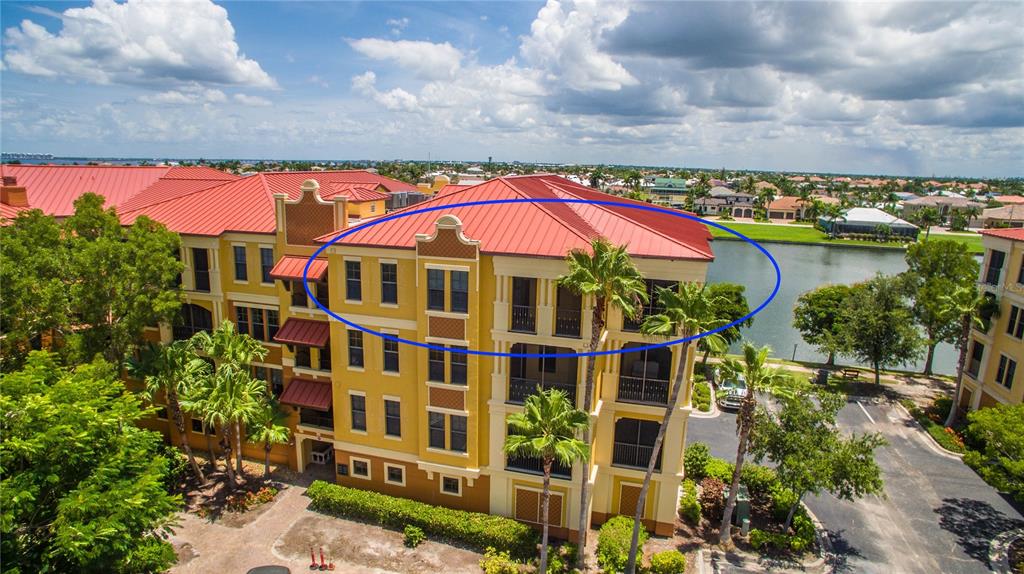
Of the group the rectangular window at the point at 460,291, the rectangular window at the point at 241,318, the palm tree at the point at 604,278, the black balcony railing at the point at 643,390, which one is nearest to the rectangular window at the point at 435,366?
the rectangular window at the point at 460,291

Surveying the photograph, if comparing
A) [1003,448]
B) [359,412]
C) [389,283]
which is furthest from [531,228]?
[1003,448]

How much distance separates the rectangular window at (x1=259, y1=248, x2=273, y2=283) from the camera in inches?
1093

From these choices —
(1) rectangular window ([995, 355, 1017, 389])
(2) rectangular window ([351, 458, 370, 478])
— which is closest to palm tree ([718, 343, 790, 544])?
(2) rectangular window ([351, 458, 370, 478])

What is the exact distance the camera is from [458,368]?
24.2 m

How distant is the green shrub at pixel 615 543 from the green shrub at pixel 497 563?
11.5ft

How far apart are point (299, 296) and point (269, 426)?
6126mm

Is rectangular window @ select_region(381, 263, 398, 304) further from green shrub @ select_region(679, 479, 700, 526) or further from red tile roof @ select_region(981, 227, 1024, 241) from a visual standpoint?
red tile roof @ select_region(981, 227, 1024, 241)

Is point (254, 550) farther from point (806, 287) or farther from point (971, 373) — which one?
point (806, 287)

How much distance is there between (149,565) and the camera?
18.0m

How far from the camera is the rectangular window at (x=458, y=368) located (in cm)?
2394

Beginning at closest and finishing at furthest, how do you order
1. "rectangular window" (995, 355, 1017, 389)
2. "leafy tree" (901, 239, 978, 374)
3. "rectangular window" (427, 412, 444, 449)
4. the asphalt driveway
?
Answer: the asphalt driveway
"rectangular window" (427, 412, 444, 449)
"rectangular window" (995, 355, 1017, 389)
"leafy tree" (901, 239, 978, 374)

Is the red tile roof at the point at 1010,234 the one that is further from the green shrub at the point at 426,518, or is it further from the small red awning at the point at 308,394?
the small red awning at the point at 308,394

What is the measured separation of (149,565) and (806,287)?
9033 cm

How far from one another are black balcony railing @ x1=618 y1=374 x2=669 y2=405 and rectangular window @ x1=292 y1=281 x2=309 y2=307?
14.8 metres
